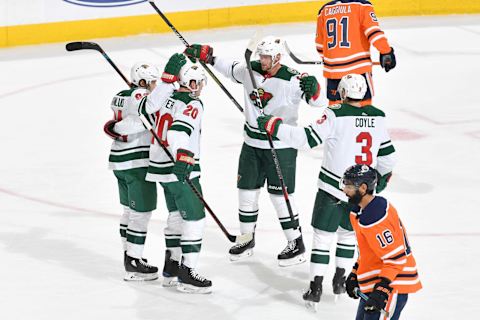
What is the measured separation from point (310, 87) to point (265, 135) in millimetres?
384

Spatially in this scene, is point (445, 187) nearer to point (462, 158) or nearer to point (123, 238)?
point (462, 158)

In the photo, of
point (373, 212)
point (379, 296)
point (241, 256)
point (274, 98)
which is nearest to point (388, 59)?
point (274, 98)

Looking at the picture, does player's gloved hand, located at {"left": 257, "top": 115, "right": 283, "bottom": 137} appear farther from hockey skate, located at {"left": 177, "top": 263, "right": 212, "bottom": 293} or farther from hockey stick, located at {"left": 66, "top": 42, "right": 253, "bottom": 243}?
hockey skate, located at {"left": 177, "top": 263, "right": 212, "bottom": 293}

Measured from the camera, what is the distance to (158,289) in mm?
6121

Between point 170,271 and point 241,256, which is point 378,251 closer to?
point 170,271

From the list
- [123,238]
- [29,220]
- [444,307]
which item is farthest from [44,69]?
[444,307]

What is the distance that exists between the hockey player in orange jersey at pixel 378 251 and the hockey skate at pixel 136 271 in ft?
5.79

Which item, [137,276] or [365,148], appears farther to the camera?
[137,276]

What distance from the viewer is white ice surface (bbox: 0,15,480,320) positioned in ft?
19.6

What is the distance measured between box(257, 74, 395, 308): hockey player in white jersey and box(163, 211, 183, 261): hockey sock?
730 mm

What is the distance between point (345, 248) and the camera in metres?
6.02

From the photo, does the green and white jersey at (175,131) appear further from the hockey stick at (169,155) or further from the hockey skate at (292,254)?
the hockey skate at (292,254)

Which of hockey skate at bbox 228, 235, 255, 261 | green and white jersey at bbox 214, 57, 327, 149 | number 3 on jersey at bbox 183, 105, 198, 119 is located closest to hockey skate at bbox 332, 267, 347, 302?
hockey skate at bbox 228, 235, 255, 261

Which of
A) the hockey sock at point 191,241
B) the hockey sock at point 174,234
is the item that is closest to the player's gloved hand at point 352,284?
the hockey sock at point 191,241
